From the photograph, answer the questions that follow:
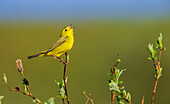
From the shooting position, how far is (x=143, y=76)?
44.1ft

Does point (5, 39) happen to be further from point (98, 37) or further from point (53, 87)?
point (53, 87)

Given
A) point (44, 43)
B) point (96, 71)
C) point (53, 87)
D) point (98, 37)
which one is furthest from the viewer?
point (98, 37)

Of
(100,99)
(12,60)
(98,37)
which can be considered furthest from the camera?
(98,37)

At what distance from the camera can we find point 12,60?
54.1ft

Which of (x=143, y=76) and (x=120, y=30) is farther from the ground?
(x=120, y=30)

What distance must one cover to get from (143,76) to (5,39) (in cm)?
976

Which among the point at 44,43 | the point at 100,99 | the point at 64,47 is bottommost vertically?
the point at 100,99

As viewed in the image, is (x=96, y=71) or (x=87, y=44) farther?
(x=87, y=44)

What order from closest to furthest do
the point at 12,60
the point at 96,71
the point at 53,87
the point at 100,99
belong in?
the point at 100,99, the point at 53,87, the point at 96,71, the point at 12,60

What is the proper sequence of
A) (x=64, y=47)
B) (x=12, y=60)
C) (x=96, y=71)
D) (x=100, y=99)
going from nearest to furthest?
1. (x=64, y=47)
2. (x=100, y=99)
3. (x=96, y=71)
4. (x=12, y=60)

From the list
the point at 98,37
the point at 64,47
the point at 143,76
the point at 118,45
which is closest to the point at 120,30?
the point at 98,37

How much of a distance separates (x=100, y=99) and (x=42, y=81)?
3.16 m

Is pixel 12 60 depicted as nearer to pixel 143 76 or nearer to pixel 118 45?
pixel 118 45

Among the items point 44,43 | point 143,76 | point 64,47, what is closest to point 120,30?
point 44,43
